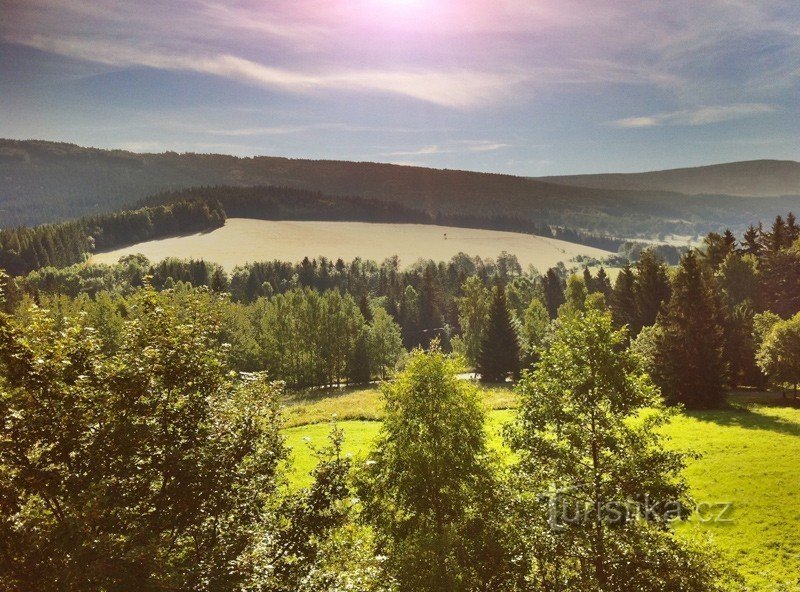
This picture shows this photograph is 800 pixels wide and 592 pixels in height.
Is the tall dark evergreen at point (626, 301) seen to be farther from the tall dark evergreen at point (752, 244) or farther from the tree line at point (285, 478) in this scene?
the tree line at point (285, 478)

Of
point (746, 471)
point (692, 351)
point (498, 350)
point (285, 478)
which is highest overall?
Result: point (285, 478)

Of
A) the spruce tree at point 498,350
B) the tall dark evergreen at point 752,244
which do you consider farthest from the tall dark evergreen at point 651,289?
the tall dark evergreen at point 752,244

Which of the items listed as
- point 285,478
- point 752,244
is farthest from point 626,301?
point 285,478

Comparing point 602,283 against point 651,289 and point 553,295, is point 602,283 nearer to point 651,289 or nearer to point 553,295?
point 553,295

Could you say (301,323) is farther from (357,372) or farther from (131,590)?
(131,590)

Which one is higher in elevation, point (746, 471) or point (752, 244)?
point (752, 244)

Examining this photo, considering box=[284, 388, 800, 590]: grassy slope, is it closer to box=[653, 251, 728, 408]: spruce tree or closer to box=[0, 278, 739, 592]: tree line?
box=[0, 278, 739, 592]: tree line

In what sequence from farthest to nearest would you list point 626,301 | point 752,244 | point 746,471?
1. point 752,244
2. point 626,301
3. point 746,471
